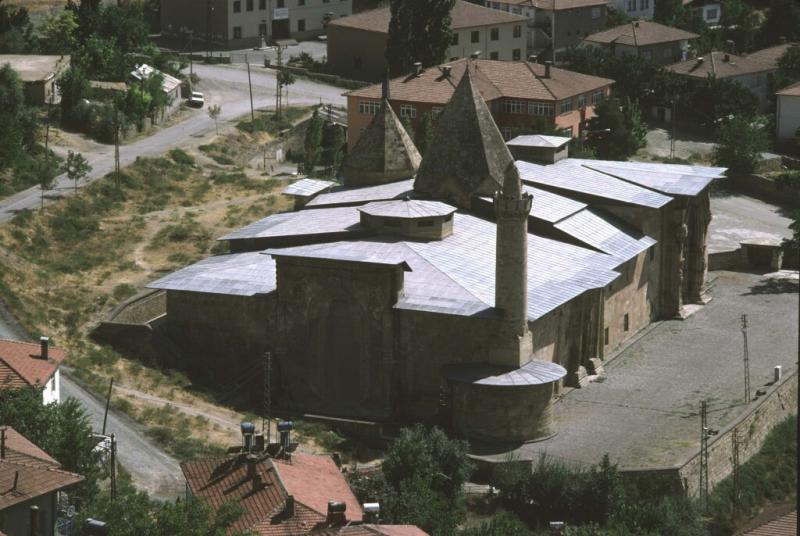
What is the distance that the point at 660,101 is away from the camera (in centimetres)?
11512

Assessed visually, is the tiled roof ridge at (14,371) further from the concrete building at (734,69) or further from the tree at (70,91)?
the concrete building at (734,69)

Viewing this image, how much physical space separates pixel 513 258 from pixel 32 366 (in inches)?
618

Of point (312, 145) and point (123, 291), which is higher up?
point (312, 145)

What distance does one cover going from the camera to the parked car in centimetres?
10812

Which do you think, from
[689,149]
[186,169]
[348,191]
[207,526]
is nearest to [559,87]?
[689,149]

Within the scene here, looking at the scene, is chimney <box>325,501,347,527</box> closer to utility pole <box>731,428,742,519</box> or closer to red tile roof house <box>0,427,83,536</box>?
red tile roof house <box>0,427,83,536</box>

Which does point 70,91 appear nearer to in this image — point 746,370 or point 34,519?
point 746,370

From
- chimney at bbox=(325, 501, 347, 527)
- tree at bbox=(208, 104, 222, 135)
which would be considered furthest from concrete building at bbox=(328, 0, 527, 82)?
chimney at bbox=(325, 501, 347, 527)

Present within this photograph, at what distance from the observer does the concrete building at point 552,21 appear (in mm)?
129500

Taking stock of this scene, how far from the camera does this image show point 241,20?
406 feet

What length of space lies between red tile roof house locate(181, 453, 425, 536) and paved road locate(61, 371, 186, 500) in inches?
182

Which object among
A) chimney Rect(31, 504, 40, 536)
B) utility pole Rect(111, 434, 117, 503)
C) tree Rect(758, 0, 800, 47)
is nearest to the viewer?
chimney Rect(31, 504, 40, 536)

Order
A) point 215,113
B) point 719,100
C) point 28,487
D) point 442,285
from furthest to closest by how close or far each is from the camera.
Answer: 1. point 719,100
2. point 215,113
3. point 442,285
4. point 28,487

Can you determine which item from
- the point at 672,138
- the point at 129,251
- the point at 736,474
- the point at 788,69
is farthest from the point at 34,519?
the point at 788,69
